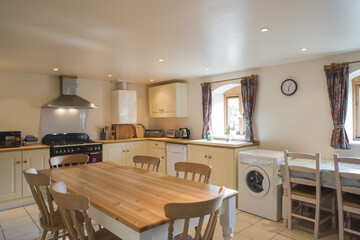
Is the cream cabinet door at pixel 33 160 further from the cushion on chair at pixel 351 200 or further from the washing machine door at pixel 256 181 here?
the cushion on chair at pixel 351 200

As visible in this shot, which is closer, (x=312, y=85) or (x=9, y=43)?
(x=9, y=43)

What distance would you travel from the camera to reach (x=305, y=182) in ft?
9.11

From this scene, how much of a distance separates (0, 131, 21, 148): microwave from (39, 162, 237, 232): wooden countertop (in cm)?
204

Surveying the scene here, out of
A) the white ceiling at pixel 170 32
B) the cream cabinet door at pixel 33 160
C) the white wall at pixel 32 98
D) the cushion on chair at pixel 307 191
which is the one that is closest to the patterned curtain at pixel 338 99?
the white ceiling at pixel 170 32

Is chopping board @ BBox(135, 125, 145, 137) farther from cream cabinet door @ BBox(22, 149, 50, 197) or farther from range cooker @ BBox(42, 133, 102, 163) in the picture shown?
cream cabinet door @ BBox(22, 149, 50, 197)

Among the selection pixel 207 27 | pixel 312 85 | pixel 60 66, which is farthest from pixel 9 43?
pixel 312 85

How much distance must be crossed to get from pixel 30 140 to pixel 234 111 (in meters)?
3.89

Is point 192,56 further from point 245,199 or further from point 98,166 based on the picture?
point 245,199

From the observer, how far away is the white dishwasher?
4.64 m

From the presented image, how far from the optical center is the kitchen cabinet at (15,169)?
3750mm

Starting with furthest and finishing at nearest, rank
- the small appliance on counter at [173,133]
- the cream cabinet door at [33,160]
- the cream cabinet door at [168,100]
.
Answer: the small appliance on counter at [173,133] < the cream cabinet door at [168,100] < the cream cabinet door at [33,160]

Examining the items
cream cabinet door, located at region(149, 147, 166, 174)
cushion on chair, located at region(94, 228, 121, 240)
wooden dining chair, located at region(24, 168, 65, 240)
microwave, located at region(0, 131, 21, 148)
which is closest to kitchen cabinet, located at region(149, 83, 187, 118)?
cream cabinet door, located at region(149, 147, 166, 174)

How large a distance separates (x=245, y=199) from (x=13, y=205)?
3.68 meters

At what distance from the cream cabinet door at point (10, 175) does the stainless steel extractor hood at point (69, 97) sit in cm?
109
